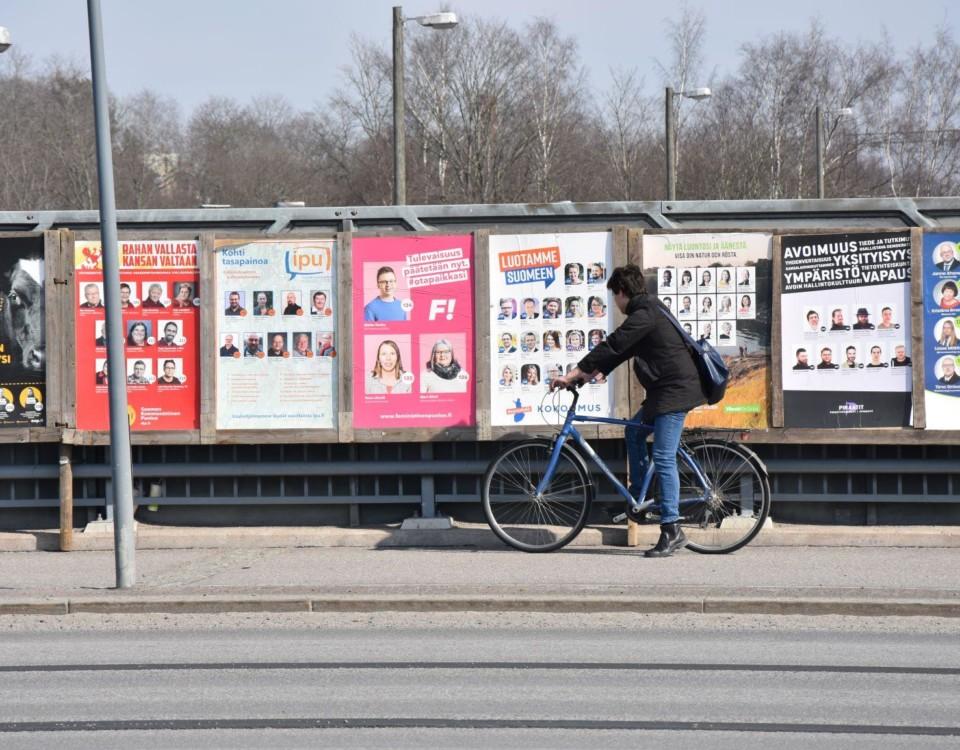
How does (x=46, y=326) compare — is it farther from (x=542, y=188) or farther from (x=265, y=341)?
(x=542, y=188)

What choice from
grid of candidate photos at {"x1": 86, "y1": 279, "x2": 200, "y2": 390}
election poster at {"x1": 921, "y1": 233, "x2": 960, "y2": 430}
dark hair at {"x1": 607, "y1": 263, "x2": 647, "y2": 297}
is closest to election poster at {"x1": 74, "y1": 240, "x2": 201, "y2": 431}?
grid of candidate photos at {"x1": 86, "y1": 279, "x2": 200, "y2": 390}

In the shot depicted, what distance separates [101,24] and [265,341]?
287cm

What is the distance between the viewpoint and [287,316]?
11.4 m

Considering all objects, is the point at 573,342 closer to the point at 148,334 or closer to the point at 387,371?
the point at 387,371

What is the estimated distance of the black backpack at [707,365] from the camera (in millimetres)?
10273

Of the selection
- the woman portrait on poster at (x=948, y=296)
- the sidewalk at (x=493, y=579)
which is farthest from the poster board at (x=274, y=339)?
the woman portrait on poster at (x=948, y=296)

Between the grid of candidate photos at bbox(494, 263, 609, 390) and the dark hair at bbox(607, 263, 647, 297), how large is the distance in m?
0.83

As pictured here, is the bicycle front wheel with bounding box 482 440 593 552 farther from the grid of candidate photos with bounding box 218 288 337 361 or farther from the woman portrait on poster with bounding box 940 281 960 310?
the woman portrait on poster with bounding box 940 281 960 310

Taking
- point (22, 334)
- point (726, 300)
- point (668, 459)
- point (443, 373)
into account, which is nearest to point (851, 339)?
point (726, 300)

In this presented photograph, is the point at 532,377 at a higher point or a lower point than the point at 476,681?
higher

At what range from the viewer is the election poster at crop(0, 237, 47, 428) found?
11.4 meters

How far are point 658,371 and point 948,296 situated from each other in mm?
2314

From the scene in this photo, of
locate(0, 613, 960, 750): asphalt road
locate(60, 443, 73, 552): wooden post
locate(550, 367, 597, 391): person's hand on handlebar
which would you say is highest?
locate(550, 367, 597, 391): person's hand on handlebar

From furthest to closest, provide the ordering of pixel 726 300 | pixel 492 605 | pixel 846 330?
pixel 726 300 < pixel 846 330 < pixel 492 605
